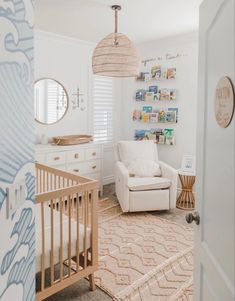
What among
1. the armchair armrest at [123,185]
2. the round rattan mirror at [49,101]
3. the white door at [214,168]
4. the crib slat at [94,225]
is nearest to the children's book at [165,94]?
the armchair armrest at [123,185]

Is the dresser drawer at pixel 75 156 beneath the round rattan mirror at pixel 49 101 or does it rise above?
beneath

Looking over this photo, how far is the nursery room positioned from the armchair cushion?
18mm

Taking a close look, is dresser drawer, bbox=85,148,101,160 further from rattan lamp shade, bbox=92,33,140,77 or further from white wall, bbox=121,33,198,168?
rattan lamp shade, bbox=92,33,140,77

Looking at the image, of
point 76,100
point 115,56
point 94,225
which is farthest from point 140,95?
point 94,225

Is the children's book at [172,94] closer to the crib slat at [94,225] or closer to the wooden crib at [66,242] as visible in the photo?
the wooden crib at [66,242]

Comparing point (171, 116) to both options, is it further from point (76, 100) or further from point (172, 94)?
point (76, 100)

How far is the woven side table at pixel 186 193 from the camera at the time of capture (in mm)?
4129

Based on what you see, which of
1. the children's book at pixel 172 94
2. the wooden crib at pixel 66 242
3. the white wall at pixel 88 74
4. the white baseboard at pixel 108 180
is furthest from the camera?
the white baseboard at pixel 108 180

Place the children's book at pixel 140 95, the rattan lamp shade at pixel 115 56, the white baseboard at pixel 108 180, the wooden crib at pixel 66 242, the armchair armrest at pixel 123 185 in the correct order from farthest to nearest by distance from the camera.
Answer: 1. the white baseboard at pixel 108 180
2. the children's book at pixel 140 95
3. the armchair armrest at pixel 123 185
4. the rattan lamp shade at pixel 115 56
5. the wooden crib at pixel 66 242

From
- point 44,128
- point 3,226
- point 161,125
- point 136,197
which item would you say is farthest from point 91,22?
point 3,226

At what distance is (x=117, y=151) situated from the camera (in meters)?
4.39

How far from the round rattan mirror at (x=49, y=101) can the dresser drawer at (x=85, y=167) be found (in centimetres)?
79

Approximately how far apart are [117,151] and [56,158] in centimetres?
94

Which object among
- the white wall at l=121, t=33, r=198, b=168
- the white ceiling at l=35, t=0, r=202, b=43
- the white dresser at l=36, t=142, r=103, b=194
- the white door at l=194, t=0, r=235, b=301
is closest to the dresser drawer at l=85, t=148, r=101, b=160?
the white dresser at l=36, t=142, r=103, b=194
